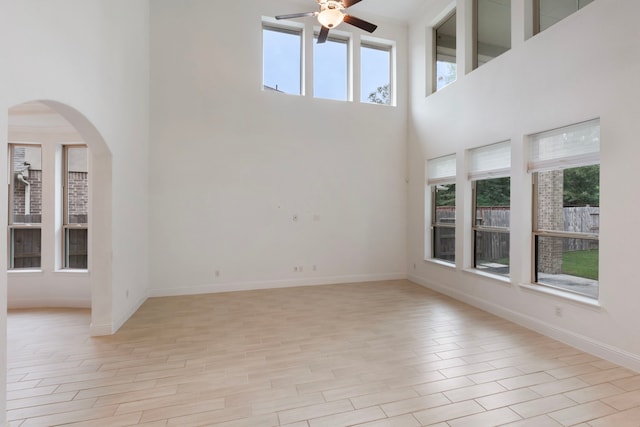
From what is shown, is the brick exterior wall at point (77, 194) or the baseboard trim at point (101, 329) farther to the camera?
the brick exterior wall at point (77, 194)

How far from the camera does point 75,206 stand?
5.02 metres

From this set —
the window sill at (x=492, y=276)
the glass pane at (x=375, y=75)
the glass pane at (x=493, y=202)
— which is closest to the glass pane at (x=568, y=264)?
the window sill at (x=492, y=276)

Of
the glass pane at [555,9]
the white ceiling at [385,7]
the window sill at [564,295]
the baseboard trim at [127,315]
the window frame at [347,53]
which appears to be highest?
the white ceiling at [385,7]

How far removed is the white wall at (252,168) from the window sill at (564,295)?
2839 millimetres

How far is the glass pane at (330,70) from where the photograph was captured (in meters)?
6.02

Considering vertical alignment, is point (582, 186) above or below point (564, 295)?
above

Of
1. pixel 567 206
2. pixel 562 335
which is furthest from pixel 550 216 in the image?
pixel 562 335

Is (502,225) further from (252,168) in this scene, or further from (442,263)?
(252,168)

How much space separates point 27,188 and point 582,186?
7.70 metres

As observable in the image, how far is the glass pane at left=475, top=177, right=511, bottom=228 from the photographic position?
14.2 ft

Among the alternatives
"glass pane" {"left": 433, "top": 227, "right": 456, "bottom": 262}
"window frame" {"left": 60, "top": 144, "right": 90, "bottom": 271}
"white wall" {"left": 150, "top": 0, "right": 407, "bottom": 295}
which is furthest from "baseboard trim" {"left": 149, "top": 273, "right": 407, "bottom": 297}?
"window frame" {"left": 60, "top": 144, "right": 90, "bottom": 271}

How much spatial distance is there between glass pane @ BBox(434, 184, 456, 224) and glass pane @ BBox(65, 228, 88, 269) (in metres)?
6.10

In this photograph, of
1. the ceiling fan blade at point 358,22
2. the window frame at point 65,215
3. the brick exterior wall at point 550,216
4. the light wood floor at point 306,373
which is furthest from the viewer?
the window frame at point 65,215

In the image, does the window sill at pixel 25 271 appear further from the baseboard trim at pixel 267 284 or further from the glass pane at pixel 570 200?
the glass pane at pixel 570 200
